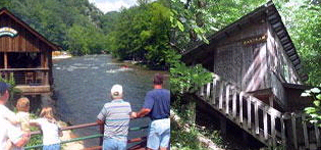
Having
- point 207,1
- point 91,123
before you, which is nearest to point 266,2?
point 207,1

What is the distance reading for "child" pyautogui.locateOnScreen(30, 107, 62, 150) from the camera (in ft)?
6.31

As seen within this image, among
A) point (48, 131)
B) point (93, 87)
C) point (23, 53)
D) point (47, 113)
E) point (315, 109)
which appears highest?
point (23, 53)

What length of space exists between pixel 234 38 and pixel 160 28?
1508 mm

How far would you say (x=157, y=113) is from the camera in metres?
2.12

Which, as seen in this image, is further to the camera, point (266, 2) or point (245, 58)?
point (266, 2)

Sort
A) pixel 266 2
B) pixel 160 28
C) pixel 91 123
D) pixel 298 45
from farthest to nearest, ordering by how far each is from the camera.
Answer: pixel 298 45, pixel 266 2, pixel 91 123, pixel 160 28

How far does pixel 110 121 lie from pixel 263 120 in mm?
2323

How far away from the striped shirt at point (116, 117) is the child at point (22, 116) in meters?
0.38

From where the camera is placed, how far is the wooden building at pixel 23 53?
5.94 ft

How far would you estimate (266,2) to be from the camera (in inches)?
144

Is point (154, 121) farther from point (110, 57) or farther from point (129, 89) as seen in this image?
point (110, 57)

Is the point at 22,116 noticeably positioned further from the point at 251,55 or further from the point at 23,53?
the point at 251,55

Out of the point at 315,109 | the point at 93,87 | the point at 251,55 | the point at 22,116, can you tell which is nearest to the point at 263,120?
the point at 315,109

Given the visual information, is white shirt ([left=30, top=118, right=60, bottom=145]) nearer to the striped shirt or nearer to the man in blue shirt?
the striped shirt
